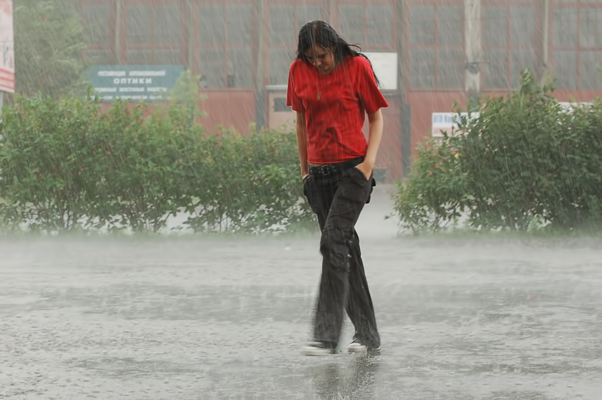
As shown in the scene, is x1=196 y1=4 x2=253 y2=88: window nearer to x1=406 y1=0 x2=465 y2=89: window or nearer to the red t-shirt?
x1=406 y1=0 x2=465 y2=89: window

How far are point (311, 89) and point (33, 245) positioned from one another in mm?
8632

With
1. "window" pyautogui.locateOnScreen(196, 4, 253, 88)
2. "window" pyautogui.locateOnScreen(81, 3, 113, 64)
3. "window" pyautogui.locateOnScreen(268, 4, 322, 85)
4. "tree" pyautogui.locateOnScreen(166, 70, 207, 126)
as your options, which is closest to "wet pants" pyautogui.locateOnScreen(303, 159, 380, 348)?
"tree" pyautogui.locateOnScreen(166, 70, 207, 126)

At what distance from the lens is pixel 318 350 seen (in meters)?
6.35

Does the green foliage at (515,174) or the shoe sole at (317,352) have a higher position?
the green foliage at (515,174)

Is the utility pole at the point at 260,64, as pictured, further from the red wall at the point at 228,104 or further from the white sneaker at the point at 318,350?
the white sneaker at the point at 318,350

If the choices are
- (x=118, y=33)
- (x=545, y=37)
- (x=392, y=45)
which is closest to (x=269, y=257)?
(x=392, y=45)

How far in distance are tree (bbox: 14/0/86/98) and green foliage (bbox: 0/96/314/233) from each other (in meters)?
23.5

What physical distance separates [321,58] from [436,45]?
37.6 metres

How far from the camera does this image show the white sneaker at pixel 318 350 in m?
6.34

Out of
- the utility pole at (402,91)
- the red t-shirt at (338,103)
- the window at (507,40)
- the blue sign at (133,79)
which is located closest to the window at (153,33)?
the blue sign at (133,79)

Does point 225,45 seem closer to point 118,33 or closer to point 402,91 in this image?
point 118,33

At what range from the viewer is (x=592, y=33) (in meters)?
43.2

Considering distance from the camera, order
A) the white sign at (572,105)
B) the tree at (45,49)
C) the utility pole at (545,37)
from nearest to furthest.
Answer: the white sign at (572,105)
the tree at (45,49)
the utility pole at (545,37)

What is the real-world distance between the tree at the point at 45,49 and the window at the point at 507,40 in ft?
46.7
